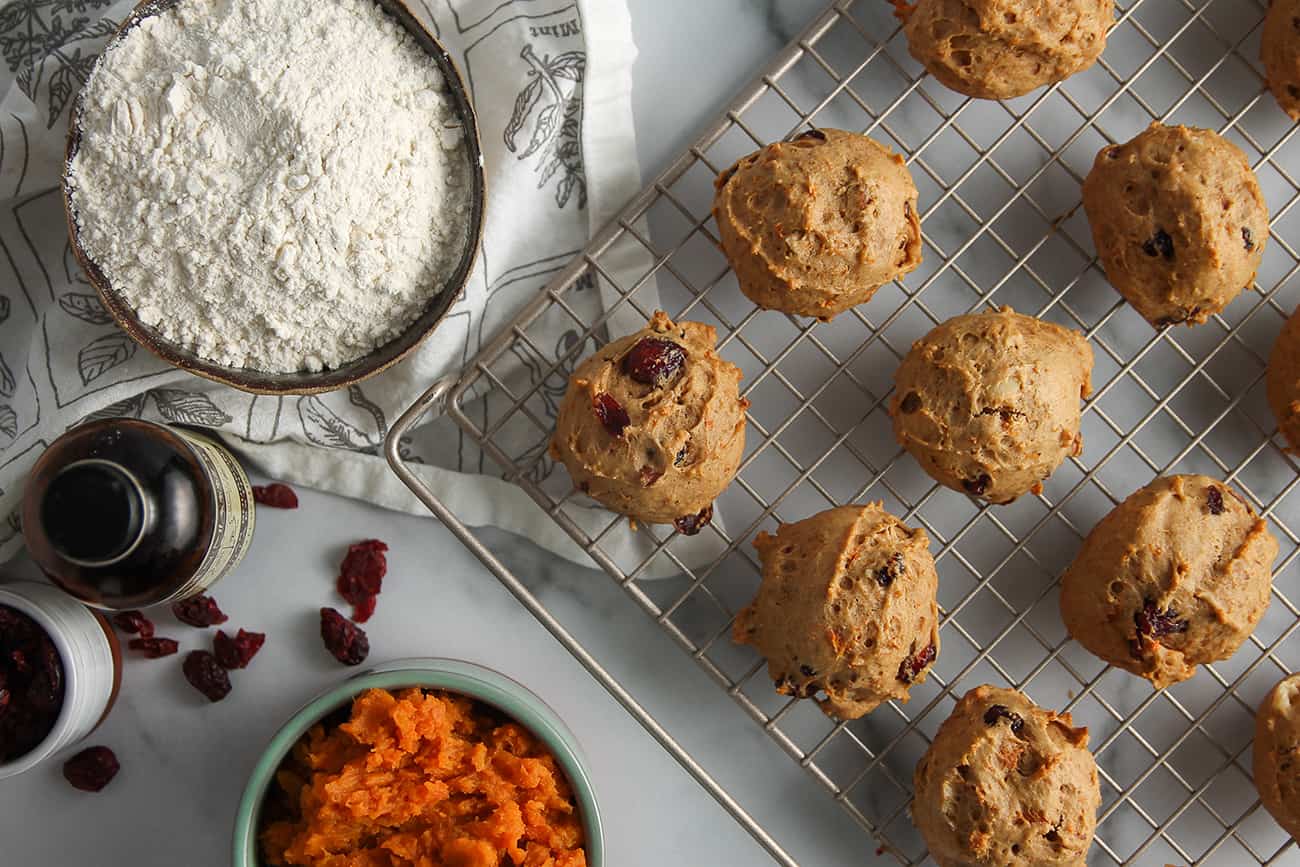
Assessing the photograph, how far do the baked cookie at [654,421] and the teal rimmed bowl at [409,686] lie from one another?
12.4 inches

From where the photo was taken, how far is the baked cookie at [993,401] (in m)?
1.38

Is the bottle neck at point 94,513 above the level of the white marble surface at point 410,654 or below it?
above

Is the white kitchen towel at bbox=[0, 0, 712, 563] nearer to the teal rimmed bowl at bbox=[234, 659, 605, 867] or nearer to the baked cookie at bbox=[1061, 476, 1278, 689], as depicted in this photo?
the teal rimmed bowl at bbox=[234, 659, 605, 867]

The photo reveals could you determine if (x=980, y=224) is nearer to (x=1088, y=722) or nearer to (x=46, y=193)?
(x=1088, y=722)

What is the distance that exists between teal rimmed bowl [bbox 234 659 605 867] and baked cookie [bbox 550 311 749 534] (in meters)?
0.31

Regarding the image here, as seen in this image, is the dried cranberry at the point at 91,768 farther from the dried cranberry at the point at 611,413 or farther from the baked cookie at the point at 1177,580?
the baked cookie at the point at 1177,580

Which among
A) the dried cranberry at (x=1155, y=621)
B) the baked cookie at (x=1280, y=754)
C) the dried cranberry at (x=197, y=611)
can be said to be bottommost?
the baked cookie at (x=1280, y=754)

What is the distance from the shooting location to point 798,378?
160 centimetres

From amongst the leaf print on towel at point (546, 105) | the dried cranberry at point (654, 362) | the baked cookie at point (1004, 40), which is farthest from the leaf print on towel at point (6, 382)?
the baked cookie at point (1004, 40)

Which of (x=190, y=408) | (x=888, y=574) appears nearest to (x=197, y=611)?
(x=190, y=408)

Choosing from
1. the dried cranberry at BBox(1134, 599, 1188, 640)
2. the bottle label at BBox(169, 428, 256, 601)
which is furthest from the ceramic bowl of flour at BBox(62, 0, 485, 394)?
the dried cranberry at BBox(1134, 599, 1188, 640)

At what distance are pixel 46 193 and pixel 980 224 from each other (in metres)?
1.38

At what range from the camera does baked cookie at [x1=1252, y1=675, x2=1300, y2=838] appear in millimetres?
1459

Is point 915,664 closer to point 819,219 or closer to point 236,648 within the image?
point 819,219
